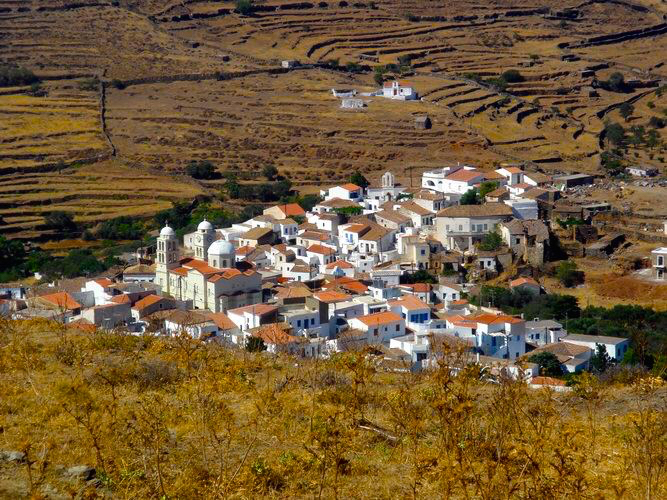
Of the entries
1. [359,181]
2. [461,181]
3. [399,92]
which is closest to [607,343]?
[461,181]

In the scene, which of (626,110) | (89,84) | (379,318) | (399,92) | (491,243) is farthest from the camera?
(89,84)

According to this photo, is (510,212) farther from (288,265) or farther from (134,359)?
(134,359)

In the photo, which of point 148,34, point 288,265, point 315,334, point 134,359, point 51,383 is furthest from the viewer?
point 148,34

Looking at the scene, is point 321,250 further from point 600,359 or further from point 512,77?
point 512,77

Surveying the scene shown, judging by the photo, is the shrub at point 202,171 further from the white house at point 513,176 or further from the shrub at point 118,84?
the shrub at point 118,84

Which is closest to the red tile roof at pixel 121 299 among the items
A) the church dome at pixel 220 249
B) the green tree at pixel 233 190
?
the church dome at pixel 220 249

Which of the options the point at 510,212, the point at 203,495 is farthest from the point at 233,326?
the point at 203,495
